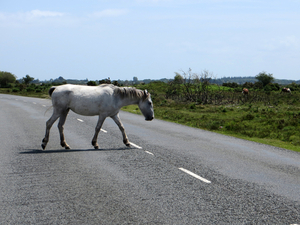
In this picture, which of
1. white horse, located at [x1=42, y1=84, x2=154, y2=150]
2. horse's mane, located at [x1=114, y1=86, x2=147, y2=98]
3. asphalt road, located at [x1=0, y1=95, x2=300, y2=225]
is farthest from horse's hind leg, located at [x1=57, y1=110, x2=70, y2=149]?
horse's mane, located at [x1=114, y1=86, x2=147, y2=98]

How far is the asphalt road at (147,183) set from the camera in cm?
545

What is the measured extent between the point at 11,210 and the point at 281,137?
14.1m

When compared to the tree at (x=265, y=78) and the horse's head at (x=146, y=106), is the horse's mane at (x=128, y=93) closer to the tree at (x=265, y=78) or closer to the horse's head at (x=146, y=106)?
the horse's head at (x=146, y=106)

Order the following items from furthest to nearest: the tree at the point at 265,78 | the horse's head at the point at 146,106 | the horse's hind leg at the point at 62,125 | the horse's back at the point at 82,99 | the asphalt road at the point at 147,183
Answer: the tree at the point at 265,78 < the horse's head at the point at 146,106 < the horse's hind leg at the point at 62,125 < the horse's back at the point at 82,99 < the asphalt road at the point at 147,183

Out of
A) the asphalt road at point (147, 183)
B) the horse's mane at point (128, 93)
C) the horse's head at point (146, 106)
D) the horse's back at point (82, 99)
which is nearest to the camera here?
the asphalt road at point (147, 183)

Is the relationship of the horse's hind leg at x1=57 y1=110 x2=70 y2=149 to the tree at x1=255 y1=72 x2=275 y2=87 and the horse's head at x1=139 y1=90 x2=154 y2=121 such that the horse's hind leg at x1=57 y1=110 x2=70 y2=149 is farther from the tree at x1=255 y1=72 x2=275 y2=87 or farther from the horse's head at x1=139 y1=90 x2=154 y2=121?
the tree at x1=255 y1=72 x2=275 y2=87

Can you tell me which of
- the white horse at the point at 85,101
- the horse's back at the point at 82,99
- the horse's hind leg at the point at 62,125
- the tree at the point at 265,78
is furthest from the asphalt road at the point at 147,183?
the tree at the point at 265,78

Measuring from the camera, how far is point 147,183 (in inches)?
284

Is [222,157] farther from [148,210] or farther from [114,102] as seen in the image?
[148,210]

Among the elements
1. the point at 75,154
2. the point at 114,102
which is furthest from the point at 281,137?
the point at 75,154

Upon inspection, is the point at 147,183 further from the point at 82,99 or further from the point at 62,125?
the point at 62,125

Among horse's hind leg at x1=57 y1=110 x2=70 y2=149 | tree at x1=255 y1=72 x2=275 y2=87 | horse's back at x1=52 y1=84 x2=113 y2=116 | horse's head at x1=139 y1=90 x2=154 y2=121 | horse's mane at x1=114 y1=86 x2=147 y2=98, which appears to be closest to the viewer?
horse's back at x1=52 y1=84 x2=113 y2=116

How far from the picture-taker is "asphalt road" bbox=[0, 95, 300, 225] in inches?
214

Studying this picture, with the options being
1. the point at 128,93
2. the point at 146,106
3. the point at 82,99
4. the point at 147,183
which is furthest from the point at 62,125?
the point at 147,183
